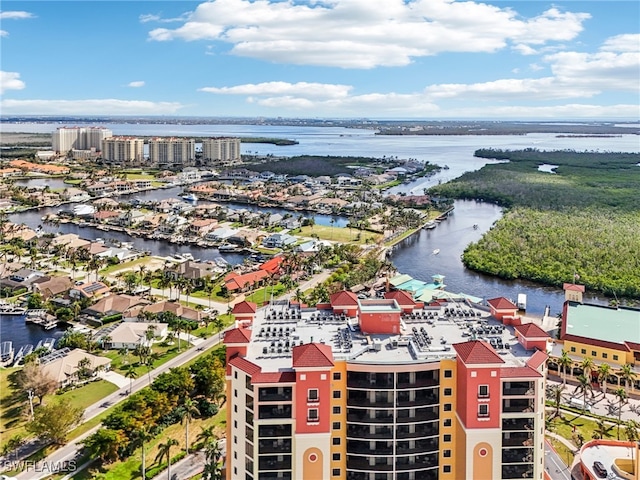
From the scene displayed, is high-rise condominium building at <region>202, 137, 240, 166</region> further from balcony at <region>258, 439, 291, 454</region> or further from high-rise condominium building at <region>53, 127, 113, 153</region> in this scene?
balcony at <region>258, 439, 291, 454</region>

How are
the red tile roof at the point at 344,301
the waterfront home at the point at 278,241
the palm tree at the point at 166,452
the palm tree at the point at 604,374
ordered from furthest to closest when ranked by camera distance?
the waterfront home at the point at 278,241, the palm tree at the point at 604,374, the red tile roof at the point at 344,301, the palm tree at the point at 166,452

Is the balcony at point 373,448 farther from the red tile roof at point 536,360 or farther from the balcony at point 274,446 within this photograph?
the red tile roof at point 536,360

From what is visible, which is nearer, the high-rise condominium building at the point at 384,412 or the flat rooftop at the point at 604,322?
the high-rise condominium building at the point at 384,412

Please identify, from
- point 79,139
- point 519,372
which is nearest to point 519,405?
point 519,372

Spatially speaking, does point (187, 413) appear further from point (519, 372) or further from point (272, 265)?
point (272, 265)

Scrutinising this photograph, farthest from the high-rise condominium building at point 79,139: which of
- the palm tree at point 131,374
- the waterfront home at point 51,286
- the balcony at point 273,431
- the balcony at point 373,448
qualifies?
the balcony at point 373,448

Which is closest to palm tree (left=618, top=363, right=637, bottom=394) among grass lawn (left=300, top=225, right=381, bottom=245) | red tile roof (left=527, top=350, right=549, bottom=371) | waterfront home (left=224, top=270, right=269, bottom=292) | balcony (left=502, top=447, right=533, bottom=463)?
red tile roof (left=527, top=350, right=549, bottom=371)
